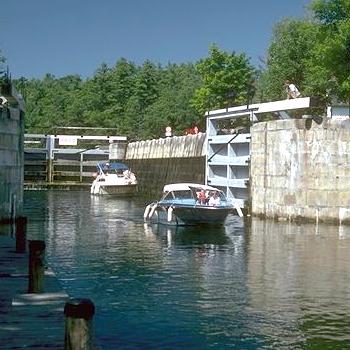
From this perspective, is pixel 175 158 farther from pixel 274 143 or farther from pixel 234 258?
pixel 234 258

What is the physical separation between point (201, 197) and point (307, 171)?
17.8 ft

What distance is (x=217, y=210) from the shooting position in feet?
105

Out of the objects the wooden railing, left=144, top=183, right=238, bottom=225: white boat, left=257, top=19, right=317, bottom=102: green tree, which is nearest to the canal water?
left=144, top=183, right=238, bottom=225: white boat

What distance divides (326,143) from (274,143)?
3068 mm

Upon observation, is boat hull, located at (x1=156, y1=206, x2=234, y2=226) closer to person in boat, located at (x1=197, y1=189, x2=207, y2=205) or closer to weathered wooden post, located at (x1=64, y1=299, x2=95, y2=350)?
person in boat, located at (x1=197, y1=189, x2=207, y2=205)

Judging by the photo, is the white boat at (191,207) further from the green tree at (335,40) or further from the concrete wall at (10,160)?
the green tree at (335,40)

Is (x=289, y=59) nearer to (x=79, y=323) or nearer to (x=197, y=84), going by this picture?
(x=197, y=84)

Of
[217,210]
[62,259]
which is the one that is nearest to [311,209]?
[217,210]

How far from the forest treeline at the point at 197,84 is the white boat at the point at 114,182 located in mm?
10049

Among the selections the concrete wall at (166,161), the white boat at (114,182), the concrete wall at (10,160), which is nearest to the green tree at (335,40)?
the concrete wall at (166,161)

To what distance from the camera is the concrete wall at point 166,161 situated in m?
52.8

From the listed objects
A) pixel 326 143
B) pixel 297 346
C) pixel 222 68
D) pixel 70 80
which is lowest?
pixel 297 346

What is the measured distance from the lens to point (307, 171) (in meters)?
35.4

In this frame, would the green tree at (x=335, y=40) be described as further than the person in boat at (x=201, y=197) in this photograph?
Yes
